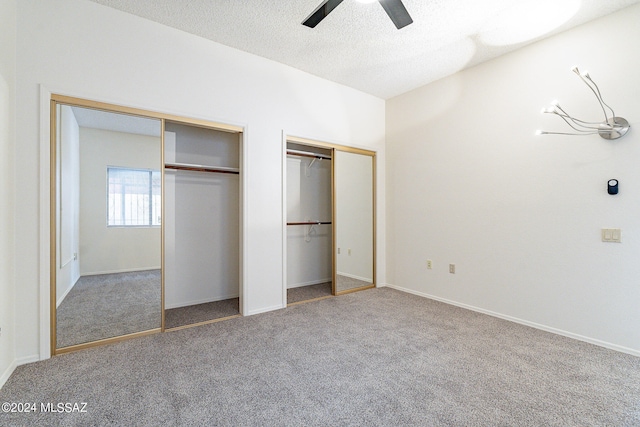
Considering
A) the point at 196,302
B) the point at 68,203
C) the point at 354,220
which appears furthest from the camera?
the point at 354,220

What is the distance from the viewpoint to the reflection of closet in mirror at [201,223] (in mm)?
3492

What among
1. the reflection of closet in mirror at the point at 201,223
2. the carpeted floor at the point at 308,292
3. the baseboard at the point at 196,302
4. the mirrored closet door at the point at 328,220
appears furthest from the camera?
the mirrored closet door at the point at 328,220

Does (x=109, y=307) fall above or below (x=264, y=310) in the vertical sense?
above

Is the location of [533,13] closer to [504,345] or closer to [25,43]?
[504,345]

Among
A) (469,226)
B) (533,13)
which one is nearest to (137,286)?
(469,226)

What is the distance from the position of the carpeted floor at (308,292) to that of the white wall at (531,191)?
1183 mm

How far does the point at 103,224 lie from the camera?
273 cm

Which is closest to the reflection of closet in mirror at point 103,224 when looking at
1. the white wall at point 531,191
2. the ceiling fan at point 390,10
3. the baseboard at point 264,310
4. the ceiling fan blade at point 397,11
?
the baseboard at point 264,310

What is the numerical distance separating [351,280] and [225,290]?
1.78 m

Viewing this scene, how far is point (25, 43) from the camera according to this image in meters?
2.29

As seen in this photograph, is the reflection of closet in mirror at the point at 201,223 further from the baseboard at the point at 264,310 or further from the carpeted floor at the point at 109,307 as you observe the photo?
the carpeted floor at the point at 109,307

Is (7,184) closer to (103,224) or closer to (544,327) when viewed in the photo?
(103,224)

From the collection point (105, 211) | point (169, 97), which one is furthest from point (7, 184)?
point (169, 97)

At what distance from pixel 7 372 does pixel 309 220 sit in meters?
3.46
